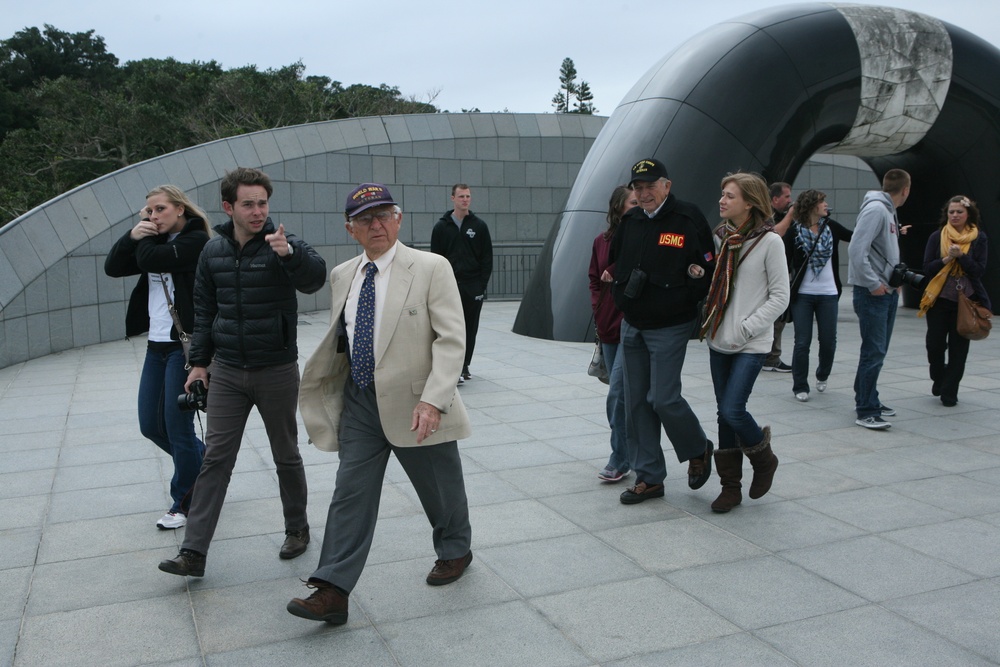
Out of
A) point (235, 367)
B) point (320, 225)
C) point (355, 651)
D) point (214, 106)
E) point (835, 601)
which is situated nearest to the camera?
point (355, 651)

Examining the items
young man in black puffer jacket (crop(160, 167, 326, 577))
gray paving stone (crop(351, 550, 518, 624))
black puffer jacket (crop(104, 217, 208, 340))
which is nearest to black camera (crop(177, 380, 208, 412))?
young man in black puffer jacket (crop(160, 167, 326, 577))

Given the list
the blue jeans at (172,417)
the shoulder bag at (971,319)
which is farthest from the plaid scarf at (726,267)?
the shoulder bag at (971,319)

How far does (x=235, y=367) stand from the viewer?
4.02 meters

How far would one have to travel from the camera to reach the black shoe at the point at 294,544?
4172 mm

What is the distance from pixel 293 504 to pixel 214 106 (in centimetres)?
2848

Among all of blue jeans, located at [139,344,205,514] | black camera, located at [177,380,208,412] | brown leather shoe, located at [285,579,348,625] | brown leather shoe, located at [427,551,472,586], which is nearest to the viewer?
brown leather shoe, located at [285,579,348,625]

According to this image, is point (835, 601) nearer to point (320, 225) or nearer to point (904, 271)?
point (904, 271)

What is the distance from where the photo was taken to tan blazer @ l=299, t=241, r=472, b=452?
355 centimetres

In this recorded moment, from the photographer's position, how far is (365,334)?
3598mm

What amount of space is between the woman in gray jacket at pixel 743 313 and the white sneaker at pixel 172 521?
2780 mm

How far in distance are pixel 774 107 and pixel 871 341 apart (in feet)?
15.7

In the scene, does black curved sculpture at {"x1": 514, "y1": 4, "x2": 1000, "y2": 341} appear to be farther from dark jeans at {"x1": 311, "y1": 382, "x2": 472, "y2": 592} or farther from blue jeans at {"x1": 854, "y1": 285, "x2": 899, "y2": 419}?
dark jeans at {"x1": 311, "y1": 382, "x2": 472, "y2": 592}

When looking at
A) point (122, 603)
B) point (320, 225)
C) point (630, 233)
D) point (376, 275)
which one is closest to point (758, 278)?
point (630, 233)

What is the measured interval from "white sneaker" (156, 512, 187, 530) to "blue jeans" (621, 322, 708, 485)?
243cm
